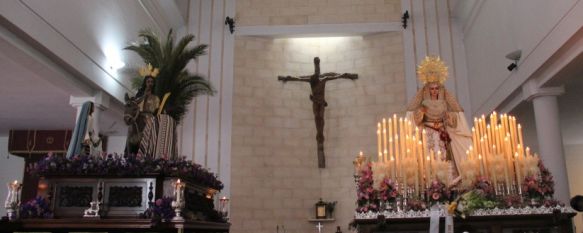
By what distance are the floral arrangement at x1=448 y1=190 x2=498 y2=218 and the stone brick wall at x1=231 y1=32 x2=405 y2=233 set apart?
770 cm

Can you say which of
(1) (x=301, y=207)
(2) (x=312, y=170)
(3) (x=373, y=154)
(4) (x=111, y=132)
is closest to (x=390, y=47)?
(3) (x=373, y=154)

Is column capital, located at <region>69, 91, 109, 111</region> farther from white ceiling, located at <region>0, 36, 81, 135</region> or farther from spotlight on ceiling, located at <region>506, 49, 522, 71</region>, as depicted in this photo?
spotlight on ceiling, located at <region>506, 49, 522, 71</region>

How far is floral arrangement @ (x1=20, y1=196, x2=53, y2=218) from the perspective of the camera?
22.4 feet

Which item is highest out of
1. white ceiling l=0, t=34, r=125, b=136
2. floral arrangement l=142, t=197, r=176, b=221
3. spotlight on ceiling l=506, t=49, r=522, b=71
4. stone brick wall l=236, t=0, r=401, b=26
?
stone brick wall l=236, t=0, r=401, b=26

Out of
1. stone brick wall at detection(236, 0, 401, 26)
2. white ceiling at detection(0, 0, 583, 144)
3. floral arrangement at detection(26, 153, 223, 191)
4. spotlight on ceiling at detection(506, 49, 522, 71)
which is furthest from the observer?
stone brick wall at detection(236, 0, 401, 26)

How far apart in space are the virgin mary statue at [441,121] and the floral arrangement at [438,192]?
1.20 m

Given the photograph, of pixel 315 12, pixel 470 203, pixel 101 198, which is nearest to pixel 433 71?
pixel 470 203

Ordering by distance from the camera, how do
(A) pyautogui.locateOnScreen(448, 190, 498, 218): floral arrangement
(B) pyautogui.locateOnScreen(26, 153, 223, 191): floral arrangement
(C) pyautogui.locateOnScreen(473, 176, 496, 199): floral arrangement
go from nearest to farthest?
(A) pyautogui.locateOnScreen(448, 190, 498, 218): floral arrangement < (C) pyautogui.locateOnScreen(473, 176, 496, 199): floral arrangement < (B) pyautogui.locateOnScreen(26, 153, 223, 191): floral arrangement

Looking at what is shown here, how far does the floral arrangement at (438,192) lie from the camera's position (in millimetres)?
6448

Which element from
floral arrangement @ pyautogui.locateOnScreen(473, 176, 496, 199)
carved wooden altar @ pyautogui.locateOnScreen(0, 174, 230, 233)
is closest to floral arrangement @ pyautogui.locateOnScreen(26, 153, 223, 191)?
carved wooden altar @ pyautogui.locateOnScreen(0, 174, 230, 233)

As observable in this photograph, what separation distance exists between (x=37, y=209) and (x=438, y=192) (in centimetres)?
487

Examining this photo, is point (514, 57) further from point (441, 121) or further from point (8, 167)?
point (8, 167)

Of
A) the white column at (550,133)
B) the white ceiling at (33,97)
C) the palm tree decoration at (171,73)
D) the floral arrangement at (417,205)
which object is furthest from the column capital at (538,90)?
the white ceiling at (33,97)

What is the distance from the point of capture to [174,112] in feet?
31.1
